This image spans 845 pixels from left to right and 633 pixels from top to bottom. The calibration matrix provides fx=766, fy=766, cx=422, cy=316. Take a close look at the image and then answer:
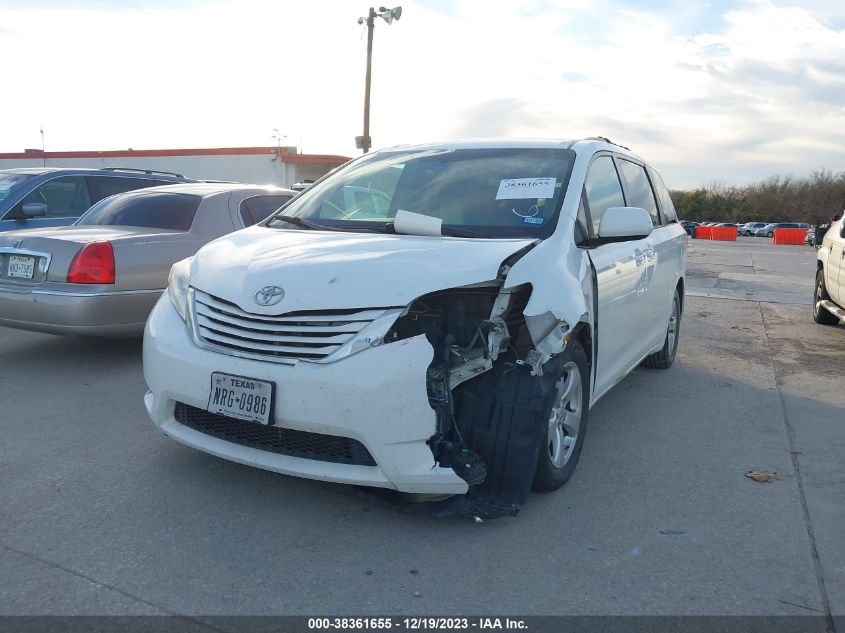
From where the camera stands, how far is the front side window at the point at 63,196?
8.97 m

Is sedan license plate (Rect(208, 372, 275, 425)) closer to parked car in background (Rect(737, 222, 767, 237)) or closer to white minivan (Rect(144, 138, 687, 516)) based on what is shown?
white minivan (Rect(144, 138, 687, 516))

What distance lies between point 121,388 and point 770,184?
92.4 m

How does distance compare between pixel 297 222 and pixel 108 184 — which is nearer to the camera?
pixel 297 222

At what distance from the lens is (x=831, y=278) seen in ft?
28.5

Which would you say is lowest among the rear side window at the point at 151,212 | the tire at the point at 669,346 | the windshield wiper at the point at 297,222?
the tire at the point at 669,346

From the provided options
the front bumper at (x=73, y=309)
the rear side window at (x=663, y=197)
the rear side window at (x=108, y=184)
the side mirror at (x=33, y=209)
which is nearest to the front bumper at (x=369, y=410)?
the front bumper at (x=73, y=309)

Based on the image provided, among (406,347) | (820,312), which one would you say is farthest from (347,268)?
(820,312)

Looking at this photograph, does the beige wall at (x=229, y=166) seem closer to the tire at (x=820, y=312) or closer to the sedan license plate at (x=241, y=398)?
the tire at (x=820, y=312)

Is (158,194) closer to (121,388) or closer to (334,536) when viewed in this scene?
(121,388)

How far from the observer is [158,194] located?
6832mm

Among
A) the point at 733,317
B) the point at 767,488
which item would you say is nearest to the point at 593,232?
the point at 767,488

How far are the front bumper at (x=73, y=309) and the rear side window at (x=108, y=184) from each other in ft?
12.4

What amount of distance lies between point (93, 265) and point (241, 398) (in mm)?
3063

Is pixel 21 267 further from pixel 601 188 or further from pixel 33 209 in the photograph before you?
pixel 601 188
